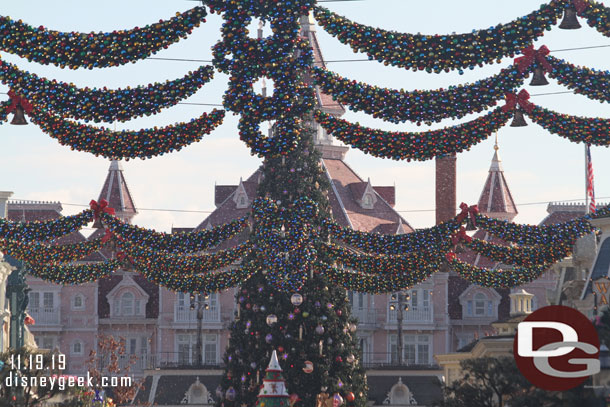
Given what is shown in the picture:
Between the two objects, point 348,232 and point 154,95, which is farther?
point 348,232

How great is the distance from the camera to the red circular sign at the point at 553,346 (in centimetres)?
2272

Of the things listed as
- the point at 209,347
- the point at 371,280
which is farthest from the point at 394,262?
the point at 209,347

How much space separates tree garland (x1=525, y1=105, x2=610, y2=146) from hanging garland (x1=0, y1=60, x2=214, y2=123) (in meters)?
6.79

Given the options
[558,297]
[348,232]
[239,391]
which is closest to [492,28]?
[348,232]

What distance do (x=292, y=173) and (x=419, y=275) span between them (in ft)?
17.7

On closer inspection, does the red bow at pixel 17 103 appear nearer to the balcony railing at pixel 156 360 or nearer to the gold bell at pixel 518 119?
the gold bell at pixel 518 119

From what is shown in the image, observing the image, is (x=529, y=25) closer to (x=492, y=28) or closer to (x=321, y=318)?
(x=492, y=28)

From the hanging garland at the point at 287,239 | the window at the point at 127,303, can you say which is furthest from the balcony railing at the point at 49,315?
the hanging garland at the point at 287,239

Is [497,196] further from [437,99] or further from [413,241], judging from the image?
[437,99]

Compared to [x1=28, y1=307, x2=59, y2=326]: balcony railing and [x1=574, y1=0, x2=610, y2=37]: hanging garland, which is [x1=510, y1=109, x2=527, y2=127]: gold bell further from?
[x1=28, y1=307, x2=59, y2=326]: balcony railing

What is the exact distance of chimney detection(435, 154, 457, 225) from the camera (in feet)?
284

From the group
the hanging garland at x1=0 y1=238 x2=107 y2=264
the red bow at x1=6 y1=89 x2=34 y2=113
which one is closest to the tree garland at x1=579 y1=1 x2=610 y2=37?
the red bow at x1=6 y1=89 x2=34 y2=113

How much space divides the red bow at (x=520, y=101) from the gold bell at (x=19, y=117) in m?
9.90

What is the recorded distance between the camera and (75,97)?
31953 millimetres
